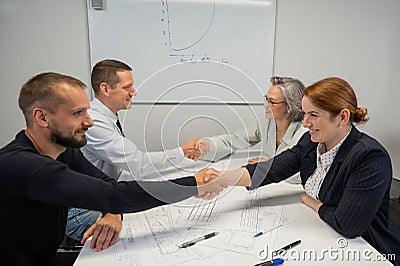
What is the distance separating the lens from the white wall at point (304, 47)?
237cm

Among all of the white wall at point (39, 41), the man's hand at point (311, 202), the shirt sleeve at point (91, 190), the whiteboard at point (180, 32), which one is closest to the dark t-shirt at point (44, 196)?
the shirt sleeve at point (91, 190)

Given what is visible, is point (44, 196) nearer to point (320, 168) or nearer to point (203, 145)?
point (203, 145)

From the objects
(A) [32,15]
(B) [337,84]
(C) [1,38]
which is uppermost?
Result: (A) [32,15]

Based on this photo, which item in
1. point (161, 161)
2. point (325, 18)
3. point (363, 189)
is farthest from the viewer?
point (325, 18)

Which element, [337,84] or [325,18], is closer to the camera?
[337,84]

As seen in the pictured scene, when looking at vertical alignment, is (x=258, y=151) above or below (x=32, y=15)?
below

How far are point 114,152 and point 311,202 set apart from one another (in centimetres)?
89

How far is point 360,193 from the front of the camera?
107 centimetres

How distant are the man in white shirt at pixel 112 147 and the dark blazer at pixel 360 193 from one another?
55 centimetres

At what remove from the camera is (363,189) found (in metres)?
1.07

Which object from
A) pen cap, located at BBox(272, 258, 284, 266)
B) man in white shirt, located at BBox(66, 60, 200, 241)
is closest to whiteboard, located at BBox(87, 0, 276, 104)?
man in white shirt, located at BBox(66, 60, 200, 241)

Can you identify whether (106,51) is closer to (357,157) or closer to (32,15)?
(32,15)

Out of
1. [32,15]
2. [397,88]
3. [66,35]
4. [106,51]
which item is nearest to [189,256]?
[106,51]

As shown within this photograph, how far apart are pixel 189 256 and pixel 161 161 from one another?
388 mm
